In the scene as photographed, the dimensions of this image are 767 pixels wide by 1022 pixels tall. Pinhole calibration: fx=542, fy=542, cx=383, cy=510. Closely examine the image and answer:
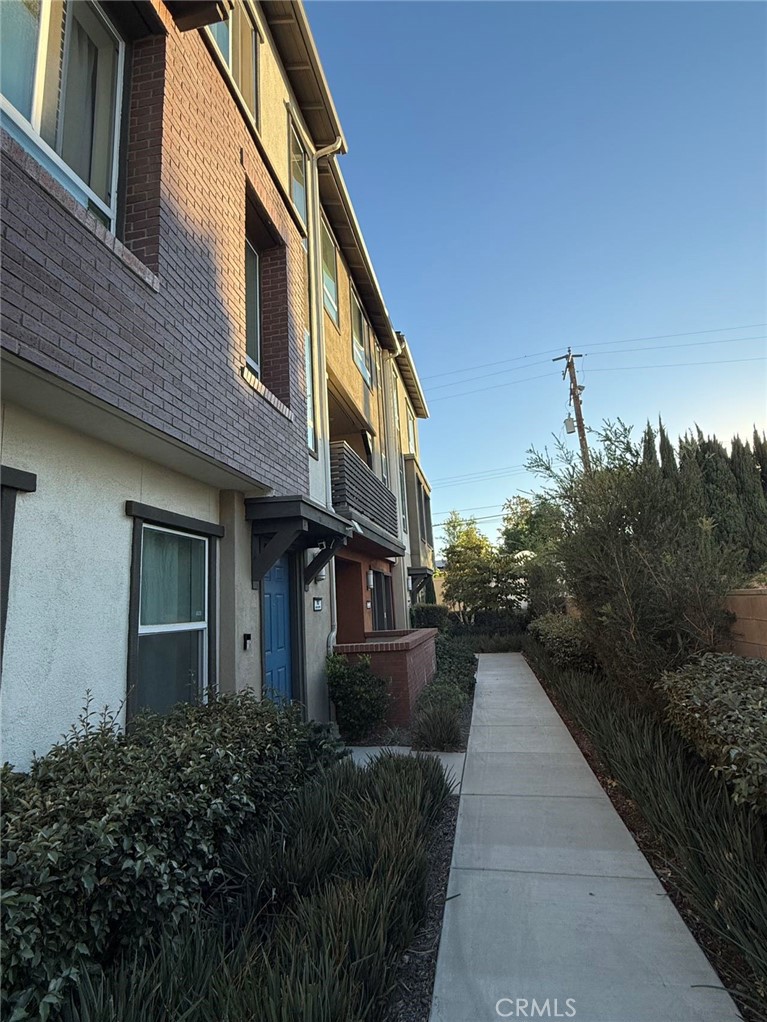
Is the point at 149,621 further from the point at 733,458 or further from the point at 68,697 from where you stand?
the point at 733,458

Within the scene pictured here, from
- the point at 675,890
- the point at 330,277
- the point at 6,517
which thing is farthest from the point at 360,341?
the point at 675,890

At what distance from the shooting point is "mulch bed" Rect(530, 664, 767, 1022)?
8.28 ft

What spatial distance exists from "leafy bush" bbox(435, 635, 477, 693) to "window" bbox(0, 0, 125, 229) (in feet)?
30.3

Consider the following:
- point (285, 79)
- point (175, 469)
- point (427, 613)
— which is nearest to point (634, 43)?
point (285, 79)

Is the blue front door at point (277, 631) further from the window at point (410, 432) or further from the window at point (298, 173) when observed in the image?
the window at point (410, 432)

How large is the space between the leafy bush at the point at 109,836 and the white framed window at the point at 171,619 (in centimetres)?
67

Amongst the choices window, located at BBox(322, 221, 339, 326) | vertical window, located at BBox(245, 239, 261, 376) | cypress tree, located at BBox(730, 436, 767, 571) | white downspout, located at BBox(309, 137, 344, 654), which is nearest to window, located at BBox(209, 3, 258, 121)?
vertical window, located at BBox(245, 239, 261, 376)

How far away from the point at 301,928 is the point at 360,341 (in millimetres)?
12585

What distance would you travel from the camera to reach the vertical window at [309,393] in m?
7.95

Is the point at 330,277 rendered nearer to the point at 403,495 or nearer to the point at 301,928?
the point at 403,495

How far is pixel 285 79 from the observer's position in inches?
326

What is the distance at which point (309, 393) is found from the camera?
828 centimetres

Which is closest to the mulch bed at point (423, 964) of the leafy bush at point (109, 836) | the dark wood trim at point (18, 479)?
the leafy bush at point (109, 836)

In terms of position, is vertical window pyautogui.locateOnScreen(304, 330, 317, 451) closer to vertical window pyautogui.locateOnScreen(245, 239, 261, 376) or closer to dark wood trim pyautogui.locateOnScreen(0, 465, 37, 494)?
vertical window pyautogui.locateOnScreen(245, 239, 261, 376)
